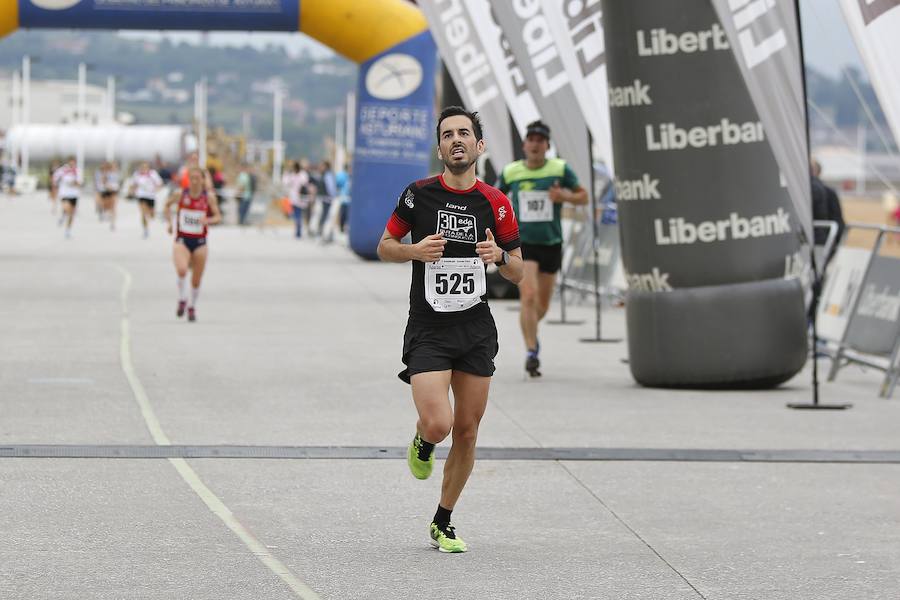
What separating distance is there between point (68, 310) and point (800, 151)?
34.4 feet

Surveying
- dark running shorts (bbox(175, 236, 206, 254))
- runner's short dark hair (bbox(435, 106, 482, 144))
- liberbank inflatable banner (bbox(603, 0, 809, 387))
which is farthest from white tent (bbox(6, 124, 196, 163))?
runner's short dark hair (bbox(435, 106, 482, 144))

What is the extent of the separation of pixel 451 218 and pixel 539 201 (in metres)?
6.62

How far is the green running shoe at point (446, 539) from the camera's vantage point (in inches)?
283

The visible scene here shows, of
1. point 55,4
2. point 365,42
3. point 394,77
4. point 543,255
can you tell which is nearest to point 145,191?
point 394,77

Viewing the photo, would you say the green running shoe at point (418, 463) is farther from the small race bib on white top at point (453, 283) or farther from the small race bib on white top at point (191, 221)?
the small race bib on white top at point (191, 221)

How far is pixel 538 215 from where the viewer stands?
542 inches

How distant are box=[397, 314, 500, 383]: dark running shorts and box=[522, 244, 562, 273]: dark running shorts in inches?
257

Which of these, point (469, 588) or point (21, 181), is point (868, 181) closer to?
point (21, 181)

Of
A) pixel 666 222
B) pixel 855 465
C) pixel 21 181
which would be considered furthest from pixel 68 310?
pixel 21 181

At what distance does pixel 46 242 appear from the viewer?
3734 centimetres

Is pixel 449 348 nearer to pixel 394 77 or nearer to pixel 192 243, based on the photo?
pixel 192 243

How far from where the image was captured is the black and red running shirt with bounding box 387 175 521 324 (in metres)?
7.19

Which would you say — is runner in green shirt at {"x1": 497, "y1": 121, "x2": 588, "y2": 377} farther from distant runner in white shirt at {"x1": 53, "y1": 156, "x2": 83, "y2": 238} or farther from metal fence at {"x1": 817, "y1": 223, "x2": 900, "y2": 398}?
distant runner in white shirt at {"x1": 53, "y1": 156, "x2": 83, "y2": 238}

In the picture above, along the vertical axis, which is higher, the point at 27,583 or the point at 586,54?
the point at 586,54
